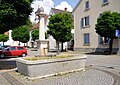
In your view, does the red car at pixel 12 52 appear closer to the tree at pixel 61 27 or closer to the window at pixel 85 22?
the tree at pixel 61 27

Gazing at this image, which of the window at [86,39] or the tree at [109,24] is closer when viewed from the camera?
the tree at [109,24]

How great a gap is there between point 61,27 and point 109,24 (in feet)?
38.1

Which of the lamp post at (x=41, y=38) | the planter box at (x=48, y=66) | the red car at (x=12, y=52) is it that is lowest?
the planter box at (x=48, y=66)

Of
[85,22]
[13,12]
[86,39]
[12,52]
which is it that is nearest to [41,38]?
[13,12]

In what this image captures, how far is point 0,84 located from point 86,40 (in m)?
28.1

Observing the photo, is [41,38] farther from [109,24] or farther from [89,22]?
[89,22]

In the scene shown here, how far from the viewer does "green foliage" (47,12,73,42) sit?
3688 centimetres

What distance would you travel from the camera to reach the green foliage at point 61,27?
121 feet

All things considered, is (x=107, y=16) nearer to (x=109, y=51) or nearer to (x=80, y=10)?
(x=109, y=51)

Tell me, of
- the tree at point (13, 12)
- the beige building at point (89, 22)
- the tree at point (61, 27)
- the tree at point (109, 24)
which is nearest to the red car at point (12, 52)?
the tree at point (61, 27)

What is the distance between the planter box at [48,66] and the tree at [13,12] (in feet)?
11.4

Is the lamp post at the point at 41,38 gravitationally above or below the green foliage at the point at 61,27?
below

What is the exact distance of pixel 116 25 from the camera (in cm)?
2702

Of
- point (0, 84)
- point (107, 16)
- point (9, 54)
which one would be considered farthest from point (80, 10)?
point (0, 84)
